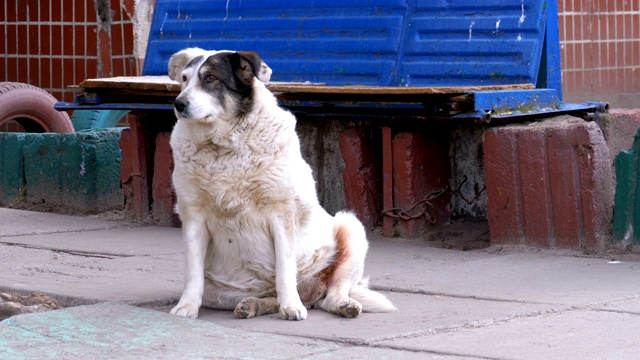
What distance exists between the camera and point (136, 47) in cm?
Result: 1205

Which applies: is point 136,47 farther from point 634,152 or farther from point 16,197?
A: point 634,152

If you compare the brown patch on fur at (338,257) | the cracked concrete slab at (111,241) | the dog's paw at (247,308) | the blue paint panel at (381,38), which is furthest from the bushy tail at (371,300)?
the blue paint panel at (381,38)

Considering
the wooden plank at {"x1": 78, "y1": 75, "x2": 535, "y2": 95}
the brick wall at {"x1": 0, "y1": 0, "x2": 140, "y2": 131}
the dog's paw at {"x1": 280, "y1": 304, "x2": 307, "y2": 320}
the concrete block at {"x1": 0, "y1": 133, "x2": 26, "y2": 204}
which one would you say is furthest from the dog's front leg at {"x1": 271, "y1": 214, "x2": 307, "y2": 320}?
the brick wall at {"x1": 0, "y1": 0, "x2": 140, "y2": 131}

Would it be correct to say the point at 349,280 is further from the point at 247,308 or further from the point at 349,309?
the point at 247,308

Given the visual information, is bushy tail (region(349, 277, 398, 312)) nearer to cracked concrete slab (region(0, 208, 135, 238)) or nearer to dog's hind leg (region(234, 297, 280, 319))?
dog's hind leg (region(234, 297, 280, 319))

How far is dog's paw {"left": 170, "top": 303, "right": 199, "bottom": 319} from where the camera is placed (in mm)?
5430

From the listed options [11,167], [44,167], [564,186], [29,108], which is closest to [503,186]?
[564,186]

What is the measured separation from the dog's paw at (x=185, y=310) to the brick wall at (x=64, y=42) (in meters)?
6.99

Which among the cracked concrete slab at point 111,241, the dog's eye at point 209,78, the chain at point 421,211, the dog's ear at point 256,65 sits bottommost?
the cracked concrete slab at point 111,241

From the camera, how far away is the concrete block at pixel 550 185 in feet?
23.8

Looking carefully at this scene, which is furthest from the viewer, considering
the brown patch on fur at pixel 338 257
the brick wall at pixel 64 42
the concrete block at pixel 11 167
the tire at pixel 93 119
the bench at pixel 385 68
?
the brick wall at pixel 64 42

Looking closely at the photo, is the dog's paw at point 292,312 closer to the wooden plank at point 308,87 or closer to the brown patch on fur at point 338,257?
the brown patch on fur at point 338,257

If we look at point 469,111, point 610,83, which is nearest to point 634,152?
point 469,111

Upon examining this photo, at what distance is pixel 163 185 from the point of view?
9102 mm
